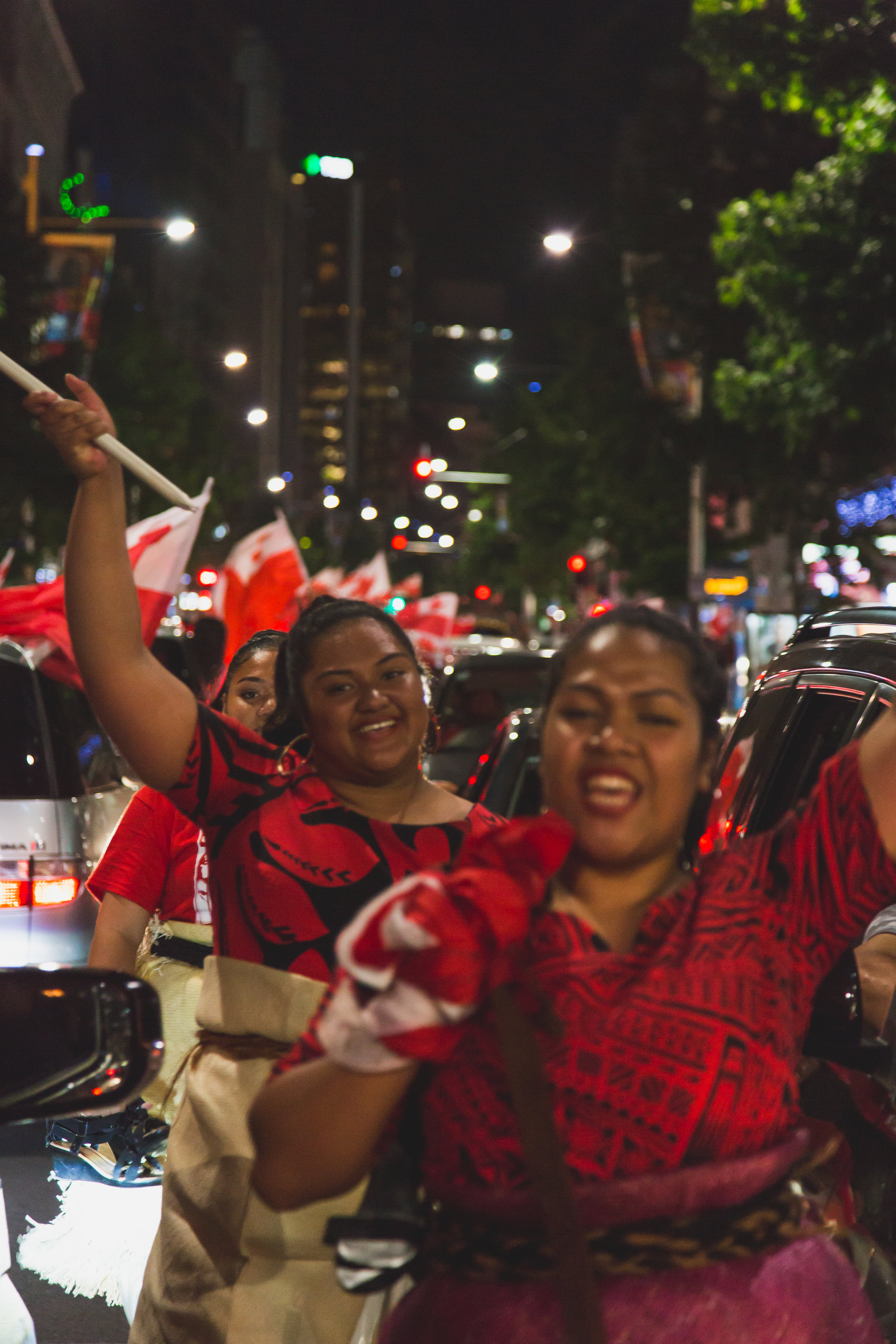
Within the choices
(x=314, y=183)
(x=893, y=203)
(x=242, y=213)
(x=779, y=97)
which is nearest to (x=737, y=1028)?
(x=893, y=203)

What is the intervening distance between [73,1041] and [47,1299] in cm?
357

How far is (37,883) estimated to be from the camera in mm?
6398

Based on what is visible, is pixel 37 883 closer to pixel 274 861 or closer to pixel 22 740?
pixel 22 740

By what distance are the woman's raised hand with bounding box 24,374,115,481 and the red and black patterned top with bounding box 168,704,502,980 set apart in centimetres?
51

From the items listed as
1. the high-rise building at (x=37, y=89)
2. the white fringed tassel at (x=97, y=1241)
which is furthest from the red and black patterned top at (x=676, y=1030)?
the high-rise building at (x=37, y=89)

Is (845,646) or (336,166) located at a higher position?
(336,166)

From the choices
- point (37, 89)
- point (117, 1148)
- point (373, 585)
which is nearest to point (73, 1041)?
point (117, 1148)

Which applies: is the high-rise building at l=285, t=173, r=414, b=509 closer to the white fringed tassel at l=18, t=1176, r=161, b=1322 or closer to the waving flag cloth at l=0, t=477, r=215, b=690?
the waving flag cloth at l=0, t=477, r=215, b=690

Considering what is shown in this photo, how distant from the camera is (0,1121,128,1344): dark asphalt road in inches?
203

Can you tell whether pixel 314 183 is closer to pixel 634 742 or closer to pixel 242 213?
pixel 242 213

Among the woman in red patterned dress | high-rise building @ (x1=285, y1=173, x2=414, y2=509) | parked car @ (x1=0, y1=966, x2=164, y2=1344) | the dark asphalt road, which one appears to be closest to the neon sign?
the dark asphalt road

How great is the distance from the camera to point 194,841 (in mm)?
4656

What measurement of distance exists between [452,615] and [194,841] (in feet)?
53.2

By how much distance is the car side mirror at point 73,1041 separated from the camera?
2268 millimetres
